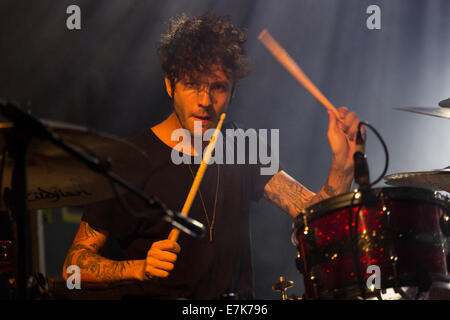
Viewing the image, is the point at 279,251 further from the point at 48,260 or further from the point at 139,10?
the point at 139,10

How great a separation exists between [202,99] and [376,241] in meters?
1.06

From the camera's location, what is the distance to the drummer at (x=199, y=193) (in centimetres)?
206

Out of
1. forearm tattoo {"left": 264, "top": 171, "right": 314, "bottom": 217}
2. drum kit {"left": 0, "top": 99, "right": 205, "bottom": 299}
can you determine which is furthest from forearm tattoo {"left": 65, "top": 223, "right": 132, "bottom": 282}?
forearm tattoo {"left": 264, "top": 171, "right": 314, "bottom": 217}

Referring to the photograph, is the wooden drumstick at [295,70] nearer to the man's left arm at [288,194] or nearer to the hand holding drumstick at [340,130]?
the hand holding drumstick at [340,130]

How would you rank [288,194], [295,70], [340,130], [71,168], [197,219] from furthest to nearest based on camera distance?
[288,194]
[197,219]
[295,70]
[340,130]
[71,168]

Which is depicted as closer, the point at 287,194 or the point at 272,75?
the point at 287,194

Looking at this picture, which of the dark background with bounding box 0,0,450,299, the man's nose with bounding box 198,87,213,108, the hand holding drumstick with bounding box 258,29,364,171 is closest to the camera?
the hand holding drumstick with bounding box 258,29,364,171

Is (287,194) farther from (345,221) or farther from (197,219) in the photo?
(345,221)

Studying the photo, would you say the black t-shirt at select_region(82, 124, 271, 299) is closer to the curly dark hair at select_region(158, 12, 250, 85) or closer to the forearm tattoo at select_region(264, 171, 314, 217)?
the forearm tattoo at select_region(264, 171, 314, 217)

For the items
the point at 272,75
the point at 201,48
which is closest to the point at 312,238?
the point at 201,48

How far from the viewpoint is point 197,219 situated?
2.25 m

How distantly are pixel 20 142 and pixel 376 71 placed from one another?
8.04 feet

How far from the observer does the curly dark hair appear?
2.42 metres

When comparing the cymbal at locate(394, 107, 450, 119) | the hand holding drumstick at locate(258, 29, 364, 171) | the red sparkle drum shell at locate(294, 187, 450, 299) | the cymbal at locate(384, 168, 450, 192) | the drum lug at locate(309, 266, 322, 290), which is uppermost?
the cymbal at locate(394, 107, 450, 119)
